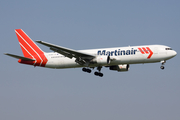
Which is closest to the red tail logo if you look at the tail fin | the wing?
the wing

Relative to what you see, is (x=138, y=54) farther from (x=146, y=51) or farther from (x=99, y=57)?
(x=99, y=57)

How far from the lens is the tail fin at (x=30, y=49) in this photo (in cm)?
5950

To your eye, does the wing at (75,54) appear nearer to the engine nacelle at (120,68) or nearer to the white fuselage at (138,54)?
the white fuselage at (138,54)

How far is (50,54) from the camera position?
195 ft

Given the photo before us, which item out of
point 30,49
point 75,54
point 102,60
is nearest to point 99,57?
point 102,60

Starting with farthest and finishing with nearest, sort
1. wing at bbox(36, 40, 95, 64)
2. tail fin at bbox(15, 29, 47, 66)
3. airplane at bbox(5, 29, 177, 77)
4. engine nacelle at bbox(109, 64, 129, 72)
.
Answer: engine nacelle at bbox(109, 64, 129, 72)
tail fin at bbox(15, 29, 47, 66)
airplane at bbox(5, 29, 177, 77)
wing at bbox(36, 40, 95, 64)

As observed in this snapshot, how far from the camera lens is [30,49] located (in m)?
61.7

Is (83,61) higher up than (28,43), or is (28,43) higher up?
(28,43)

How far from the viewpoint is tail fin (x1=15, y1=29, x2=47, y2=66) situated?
195 feet

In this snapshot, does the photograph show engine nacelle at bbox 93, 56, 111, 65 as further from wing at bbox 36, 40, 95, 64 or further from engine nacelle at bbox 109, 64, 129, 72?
engine nacelle at bbox 109, 64, 129, 72

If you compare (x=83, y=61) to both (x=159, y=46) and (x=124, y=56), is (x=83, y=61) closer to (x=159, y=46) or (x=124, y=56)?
(x=124, y=56)

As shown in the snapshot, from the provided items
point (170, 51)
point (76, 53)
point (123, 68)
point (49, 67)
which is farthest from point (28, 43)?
point (170, 51)

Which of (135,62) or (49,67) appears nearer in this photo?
(135,62)

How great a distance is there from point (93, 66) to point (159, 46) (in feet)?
39.2
